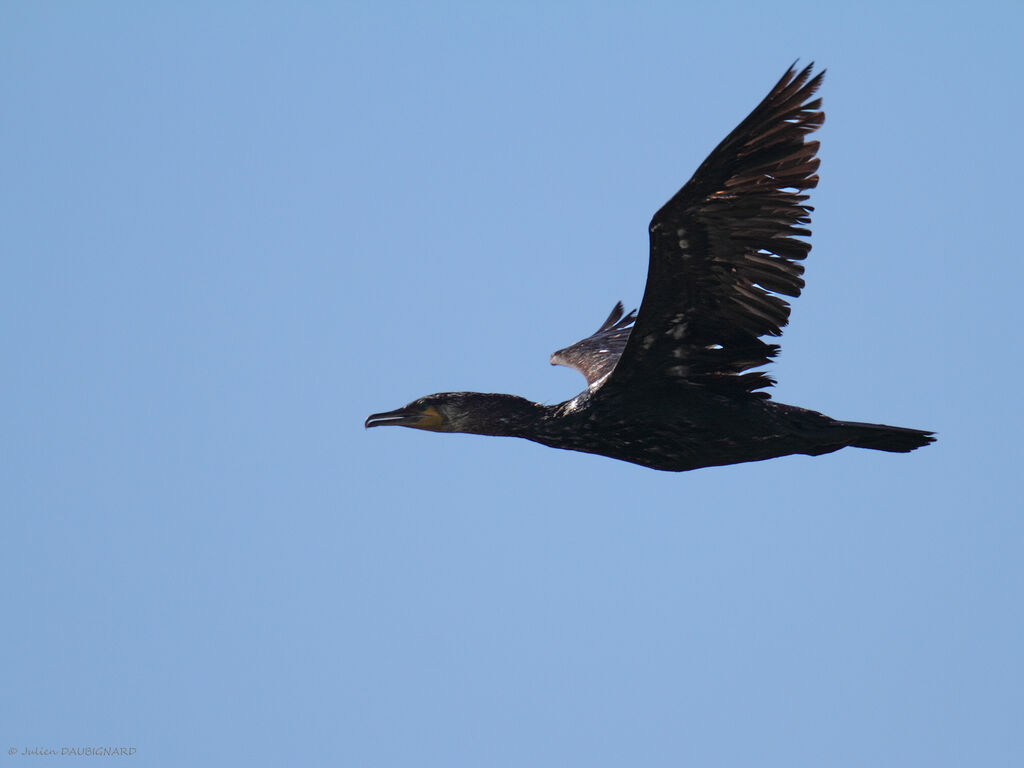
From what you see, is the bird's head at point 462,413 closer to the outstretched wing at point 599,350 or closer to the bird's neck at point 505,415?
the bird's neck at point 505,415

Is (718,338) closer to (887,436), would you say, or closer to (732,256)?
(732,256)

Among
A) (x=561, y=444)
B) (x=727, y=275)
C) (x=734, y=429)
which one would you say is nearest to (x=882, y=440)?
(x=734, y=429)

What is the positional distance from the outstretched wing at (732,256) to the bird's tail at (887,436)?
71 cm

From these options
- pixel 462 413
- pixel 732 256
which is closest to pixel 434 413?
pixel 462 413

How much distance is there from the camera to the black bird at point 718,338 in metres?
9.08

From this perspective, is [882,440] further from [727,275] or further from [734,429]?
[727,275]

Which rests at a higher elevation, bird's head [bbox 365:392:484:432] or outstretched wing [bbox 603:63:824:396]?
outstretched wing [bbox 603:63:824:396]

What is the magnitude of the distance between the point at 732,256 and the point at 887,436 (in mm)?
1833

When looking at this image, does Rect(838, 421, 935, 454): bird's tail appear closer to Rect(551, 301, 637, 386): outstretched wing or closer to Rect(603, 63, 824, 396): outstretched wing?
Rect(603, 63, 824, 396): outstretched wing

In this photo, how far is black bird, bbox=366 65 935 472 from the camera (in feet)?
29.8

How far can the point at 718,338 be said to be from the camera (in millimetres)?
9883

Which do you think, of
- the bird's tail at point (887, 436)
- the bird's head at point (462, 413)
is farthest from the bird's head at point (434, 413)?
the bird's tail at point (887, 436)

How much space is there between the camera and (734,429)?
1011 centimetres

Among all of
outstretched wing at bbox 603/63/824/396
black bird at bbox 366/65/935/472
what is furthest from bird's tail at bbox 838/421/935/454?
outstretched wing at bbox 603/63/824/396
